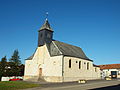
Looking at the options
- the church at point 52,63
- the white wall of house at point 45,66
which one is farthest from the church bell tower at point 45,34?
the white wall of house at point 45,66

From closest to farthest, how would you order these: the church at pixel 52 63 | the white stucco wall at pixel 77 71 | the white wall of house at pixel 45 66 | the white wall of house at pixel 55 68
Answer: the white wall of house at pixel 55 68
the white wall of house at pixel 45 66
the church at pixel 52 63
the white stucco wall at pixel 77 71

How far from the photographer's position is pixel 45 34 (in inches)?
1399

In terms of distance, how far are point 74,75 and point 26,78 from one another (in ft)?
45.3

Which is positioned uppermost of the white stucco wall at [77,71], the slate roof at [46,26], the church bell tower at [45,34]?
the slate roof at [46,26]

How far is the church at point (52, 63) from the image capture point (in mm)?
31688

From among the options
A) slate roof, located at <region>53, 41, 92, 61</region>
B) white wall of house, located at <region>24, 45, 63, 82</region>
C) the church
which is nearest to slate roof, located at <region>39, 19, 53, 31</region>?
the church

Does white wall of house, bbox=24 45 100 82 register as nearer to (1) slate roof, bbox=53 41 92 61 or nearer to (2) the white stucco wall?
(2) the white stucco wall

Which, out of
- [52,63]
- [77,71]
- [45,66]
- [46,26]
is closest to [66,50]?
[52,63]

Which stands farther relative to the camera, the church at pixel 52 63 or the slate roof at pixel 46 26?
the slate roof at pixel 46 26

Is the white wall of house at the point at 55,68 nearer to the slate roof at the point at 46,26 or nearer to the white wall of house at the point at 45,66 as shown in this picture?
the white wall of house at the point at 45,66

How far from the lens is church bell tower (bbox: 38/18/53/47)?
3550 cm

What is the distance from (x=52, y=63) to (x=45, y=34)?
771cm

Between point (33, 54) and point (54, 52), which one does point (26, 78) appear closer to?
point (33, 54)

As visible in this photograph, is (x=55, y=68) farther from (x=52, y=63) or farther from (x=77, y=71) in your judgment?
(x=77, y=71)
